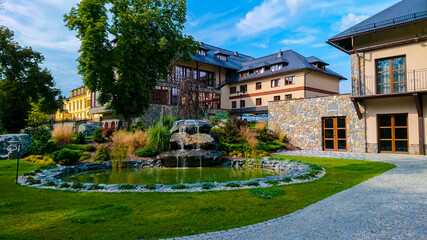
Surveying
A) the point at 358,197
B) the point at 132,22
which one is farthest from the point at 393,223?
the point at 132,22

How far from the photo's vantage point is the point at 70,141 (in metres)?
14.2

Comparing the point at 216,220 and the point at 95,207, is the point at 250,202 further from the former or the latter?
the point at 95,207

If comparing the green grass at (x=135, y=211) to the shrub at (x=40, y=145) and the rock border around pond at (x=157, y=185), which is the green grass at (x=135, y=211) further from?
the shrub at (x=40, y=145)

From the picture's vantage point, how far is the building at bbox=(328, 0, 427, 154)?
12602mm

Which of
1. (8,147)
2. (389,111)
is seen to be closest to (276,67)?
(389,111)

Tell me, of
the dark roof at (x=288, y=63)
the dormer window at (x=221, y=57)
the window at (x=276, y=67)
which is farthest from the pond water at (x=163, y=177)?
the dormer window at (x=221, y=57)

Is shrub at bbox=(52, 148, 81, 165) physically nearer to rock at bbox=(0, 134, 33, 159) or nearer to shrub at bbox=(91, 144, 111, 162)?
shrub at bbox=(91, 144, 111, 162)

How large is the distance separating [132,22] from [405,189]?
17034 mm

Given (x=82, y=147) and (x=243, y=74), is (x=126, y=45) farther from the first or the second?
(x=243, y=74)

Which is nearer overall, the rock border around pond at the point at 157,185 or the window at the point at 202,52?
the rock border around pond at the point at 157,185

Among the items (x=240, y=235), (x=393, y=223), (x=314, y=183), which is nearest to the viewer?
(x=240, y=235)

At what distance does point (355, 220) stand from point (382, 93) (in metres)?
12.5

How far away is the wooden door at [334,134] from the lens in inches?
590

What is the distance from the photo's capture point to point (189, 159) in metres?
11.0
